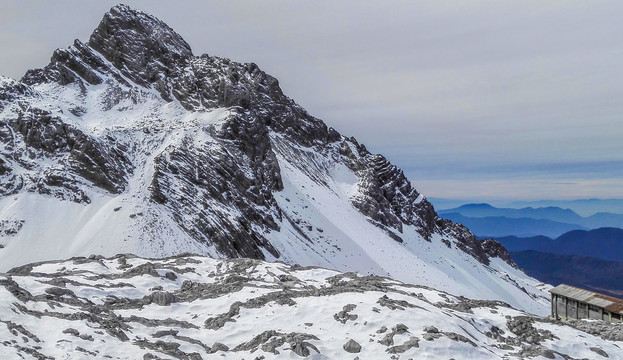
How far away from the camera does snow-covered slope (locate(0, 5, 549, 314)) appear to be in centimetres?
7050

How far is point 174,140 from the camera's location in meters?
88.3

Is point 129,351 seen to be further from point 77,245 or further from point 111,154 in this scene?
point 111,154

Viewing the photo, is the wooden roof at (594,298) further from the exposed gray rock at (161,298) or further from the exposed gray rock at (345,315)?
the exposed gray rock at (161,298)

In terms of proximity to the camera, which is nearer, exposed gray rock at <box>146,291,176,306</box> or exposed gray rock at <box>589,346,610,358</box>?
exposed gray rock at <box>589,346,610,358</box>

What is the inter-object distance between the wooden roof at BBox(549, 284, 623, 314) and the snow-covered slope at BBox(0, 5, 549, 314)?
43759 mm

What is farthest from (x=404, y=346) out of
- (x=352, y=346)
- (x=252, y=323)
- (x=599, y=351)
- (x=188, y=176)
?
(x=188, y=176)

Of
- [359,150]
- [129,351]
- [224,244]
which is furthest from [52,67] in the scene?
[129,351]

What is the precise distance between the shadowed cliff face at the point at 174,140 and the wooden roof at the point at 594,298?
43813mm

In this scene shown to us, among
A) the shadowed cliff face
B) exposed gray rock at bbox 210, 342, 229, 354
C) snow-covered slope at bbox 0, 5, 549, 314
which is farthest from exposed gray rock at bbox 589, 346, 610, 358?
the shadowed cliff face

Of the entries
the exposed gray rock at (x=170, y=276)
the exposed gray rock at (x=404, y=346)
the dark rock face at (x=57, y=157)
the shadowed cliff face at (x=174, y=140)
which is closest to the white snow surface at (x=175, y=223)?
the shadowed cliff face at (x=174, y=140)

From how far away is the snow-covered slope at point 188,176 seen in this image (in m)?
70.5

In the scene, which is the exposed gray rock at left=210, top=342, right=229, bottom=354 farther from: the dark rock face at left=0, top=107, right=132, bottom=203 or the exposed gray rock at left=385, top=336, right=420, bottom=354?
the dark rock face at left=0, top=107, right=132, bottom=203

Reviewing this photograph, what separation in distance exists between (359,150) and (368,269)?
74.2 m

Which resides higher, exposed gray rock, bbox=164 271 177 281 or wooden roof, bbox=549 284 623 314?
wooden roof, bbox=549 284 623 314
